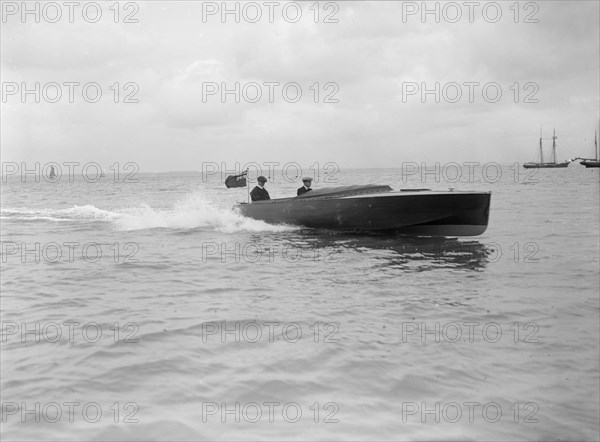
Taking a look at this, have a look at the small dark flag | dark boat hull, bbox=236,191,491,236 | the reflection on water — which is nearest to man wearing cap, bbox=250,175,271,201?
the small dark flag

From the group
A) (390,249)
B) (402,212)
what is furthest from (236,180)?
(390,249)

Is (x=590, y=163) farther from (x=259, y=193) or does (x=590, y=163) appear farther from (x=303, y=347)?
(x=303, y=347)

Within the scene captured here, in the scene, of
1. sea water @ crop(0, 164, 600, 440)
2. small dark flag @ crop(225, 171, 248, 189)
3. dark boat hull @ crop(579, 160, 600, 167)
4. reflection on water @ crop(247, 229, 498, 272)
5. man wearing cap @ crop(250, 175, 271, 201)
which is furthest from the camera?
dark boat hull @ crop(579, 160, 600, 167)

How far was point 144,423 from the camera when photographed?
3.98 m

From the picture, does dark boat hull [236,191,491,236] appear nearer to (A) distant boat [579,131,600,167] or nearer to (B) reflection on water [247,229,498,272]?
(B) reflection on water [247,229,498,272]

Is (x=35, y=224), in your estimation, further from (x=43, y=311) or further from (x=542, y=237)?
(x=542, y=237)

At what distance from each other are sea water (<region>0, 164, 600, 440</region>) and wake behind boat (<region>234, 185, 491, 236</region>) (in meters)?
2.12

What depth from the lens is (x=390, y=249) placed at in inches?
502

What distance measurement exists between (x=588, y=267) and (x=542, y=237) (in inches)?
195

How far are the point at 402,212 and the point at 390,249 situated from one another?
5.14 ft

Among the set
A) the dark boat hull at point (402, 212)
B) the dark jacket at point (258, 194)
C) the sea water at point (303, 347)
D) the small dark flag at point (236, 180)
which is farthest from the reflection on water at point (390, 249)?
the small dark flag at point (236, 180)

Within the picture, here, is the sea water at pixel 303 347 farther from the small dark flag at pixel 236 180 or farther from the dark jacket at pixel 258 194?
the small dark flag at pixel 236 180

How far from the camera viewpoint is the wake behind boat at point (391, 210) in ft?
44.9

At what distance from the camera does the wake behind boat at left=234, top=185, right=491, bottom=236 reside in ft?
44.9
